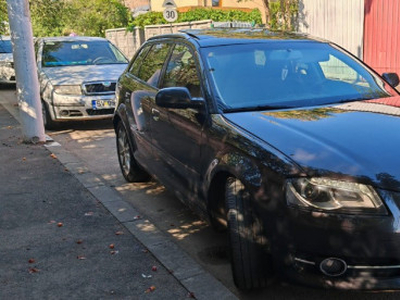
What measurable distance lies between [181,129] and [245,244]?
136cm

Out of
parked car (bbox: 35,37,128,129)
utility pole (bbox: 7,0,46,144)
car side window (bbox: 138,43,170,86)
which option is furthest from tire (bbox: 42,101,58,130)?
car side window (bbox: 138,43,170,86)

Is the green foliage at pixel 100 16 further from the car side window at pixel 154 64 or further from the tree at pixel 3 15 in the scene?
the car side window at pixel 154 64

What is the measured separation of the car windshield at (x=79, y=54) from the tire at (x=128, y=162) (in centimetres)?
447

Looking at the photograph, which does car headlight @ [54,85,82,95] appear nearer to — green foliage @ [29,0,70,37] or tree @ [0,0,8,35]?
tree @ [0,0,8,35]

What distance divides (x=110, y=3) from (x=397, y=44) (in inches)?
837

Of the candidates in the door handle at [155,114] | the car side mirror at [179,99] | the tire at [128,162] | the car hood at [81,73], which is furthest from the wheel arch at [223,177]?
the car hood at [81,73]

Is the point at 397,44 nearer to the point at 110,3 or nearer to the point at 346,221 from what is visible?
the point at 346,221

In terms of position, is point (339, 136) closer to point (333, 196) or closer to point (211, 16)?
point (333, 196)

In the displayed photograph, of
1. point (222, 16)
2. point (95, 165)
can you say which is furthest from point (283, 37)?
point (222, 16)

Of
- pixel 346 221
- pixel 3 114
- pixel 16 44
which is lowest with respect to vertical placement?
pixel 3 114

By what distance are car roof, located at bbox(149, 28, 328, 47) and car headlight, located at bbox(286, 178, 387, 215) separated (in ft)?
6.47

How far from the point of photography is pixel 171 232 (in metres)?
4.50

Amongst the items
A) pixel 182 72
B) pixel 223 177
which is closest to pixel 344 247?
pixel 223 177

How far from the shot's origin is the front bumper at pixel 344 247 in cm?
260
